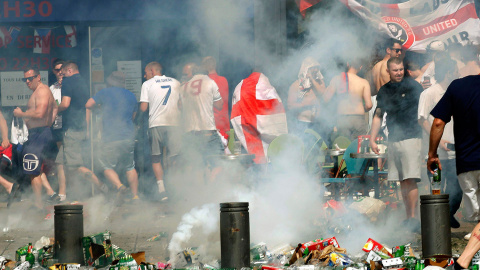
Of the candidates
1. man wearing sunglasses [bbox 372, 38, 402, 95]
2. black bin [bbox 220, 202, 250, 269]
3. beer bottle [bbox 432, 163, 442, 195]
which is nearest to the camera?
black bin [bbox 220, 202, 250, 269]

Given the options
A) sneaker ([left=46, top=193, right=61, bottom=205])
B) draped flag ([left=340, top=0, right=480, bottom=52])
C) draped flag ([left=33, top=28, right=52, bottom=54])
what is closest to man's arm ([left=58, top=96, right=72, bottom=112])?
sneaker ([left=46, top=193, right=61, bottom=205])

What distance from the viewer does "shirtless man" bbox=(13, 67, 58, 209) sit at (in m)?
8.88

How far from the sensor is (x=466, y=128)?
18.9 ft

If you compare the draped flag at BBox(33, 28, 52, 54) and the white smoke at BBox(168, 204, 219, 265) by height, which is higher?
the draped flag at BBox(33, 28, 52, 54)

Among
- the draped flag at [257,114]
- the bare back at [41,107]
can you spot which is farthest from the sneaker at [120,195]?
the draped flag at [257,114]

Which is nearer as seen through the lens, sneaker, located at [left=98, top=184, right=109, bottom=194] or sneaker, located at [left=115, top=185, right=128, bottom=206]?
sneaker, located at [left=115, top=185, right=128, bottom=206]

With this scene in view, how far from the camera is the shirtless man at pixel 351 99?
322 inches

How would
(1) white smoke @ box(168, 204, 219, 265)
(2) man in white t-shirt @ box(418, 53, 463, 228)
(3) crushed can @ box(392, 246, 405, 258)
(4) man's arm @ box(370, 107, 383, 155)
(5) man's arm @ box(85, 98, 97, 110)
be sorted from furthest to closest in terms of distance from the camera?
(5) man's arm @ box(85, 98, 97, 110)
(4) man's arm @ box(370, 107, 383, 155)
(2) man in white t-shirt @ box(418, 53, 463, 228)
(1) white smoke @ box(168, 204, 219, 265)
(3) crushed can @ box(392, 246, 405, 258)

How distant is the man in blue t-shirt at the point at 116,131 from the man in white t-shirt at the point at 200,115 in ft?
2.48

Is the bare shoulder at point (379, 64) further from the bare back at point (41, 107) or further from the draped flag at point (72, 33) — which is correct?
the draped flag at point (72, 33)

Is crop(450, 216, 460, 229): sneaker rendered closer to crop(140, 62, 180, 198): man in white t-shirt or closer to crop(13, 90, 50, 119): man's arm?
crop(140, 62, 180, 198): man in white t-shirt

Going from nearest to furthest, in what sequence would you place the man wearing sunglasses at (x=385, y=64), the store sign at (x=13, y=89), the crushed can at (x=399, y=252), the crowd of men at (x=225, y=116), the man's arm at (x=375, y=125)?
the crushed can at (x=399, y=252)
the crowd of men at (x=225, y=116)
the man's arm at (x=375, y=125)
the man wearing sunglasses at (x=385, y=64)
the store sign at (x=13, y=89)

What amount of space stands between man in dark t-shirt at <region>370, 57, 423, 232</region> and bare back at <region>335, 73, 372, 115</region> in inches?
25.3

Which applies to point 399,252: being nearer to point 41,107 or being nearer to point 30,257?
point 30,257
